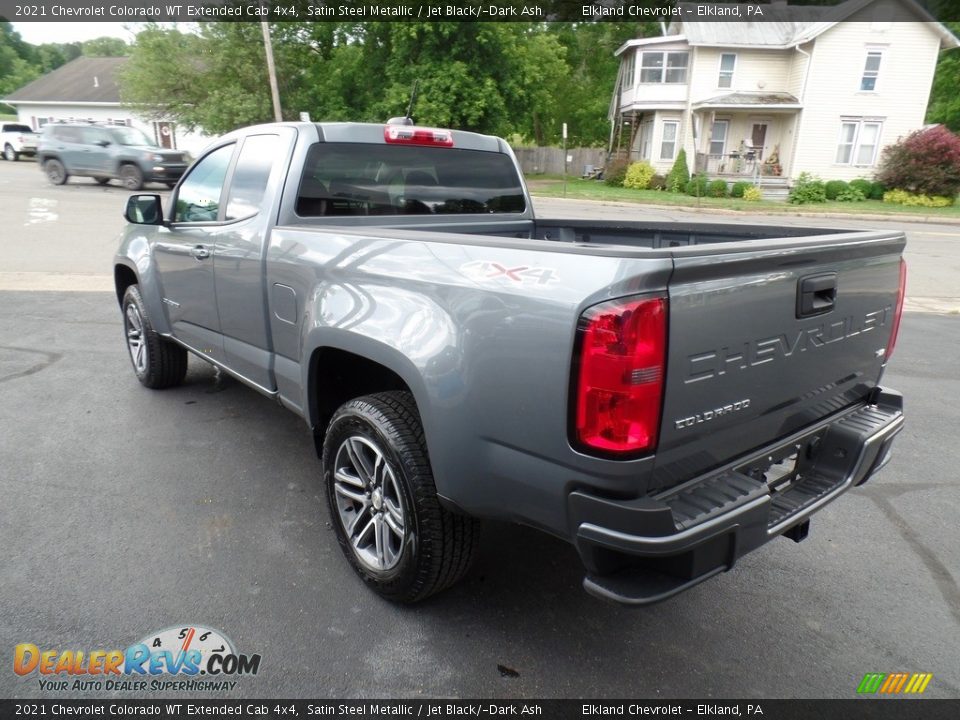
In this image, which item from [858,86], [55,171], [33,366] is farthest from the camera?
[858,86]

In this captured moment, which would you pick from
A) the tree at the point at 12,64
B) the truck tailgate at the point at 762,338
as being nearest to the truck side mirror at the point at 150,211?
the truck tailgate at the point at 762,338

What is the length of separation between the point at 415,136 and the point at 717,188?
23585 mm

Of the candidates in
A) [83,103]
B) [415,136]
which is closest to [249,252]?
[415,136]

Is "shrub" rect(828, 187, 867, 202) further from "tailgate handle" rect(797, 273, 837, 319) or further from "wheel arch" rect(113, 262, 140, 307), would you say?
"tailgate handle" rect(797, 273, 837, 319)

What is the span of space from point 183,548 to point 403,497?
51.1 inches

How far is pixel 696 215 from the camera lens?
20.1m

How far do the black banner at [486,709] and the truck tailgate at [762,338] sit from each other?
84 cm

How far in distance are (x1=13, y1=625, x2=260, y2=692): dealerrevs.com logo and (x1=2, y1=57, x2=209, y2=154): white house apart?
40.9 metres

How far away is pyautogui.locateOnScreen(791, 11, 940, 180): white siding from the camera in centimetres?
2612

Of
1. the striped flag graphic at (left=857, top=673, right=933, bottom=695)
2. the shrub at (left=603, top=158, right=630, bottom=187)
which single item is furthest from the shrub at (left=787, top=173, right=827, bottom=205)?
the striped flag graphic at (left=857, top=673, right=933, bottom=695)

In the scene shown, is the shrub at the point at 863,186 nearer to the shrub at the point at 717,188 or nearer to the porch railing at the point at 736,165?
the porch railing at the point at 736,165

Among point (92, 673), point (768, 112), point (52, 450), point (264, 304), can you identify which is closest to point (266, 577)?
point (92, 673)

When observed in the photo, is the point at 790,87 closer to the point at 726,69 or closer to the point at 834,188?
the point at 726,69

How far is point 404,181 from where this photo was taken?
374 cm
